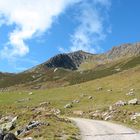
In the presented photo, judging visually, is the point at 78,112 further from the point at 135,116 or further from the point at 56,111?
the point at 135,116

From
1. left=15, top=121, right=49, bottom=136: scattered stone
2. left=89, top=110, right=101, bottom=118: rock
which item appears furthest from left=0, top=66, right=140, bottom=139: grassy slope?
left=89, top=110, right=101, bottom=118: rock

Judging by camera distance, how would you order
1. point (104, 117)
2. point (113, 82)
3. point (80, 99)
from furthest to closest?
point (113, 82), point (80, 99), point (104, 117)

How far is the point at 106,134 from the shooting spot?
37.1 m

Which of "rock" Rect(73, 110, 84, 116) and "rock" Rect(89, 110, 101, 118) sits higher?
"rock" Rect(73, 110, 84, 116)

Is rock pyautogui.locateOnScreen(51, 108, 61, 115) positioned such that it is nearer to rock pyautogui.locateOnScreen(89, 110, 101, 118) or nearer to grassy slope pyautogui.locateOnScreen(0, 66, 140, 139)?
grassy slope pyautogui.locateOnScreen(0, 66, 140, 139)

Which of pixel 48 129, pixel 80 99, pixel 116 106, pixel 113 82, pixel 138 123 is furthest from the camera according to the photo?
pixel 113 82

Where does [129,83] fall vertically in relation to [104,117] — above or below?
above

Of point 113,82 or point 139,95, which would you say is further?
point 113,82

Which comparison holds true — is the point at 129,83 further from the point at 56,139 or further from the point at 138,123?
the point at 56,139

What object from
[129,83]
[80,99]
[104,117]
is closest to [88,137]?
[104,117]

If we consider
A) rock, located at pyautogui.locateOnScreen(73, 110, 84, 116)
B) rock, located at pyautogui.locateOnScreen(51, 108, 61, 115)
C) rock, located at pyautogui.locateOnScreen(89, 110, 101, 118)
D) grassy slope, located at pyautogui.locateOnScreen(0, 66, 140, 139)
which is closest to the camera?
grassy slope, located at pyautogui.locateOnScreen(0, 66, 140, 139)

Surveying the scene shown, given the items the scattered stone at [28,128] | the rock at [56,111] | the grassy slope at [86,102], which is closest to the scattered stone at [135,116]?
the grassy slope at [86,102]

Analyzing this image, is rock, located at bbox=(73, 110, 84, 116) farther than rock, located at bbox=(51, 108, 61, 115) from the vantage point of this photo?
No

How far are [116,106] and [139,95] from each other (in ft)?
44.0
